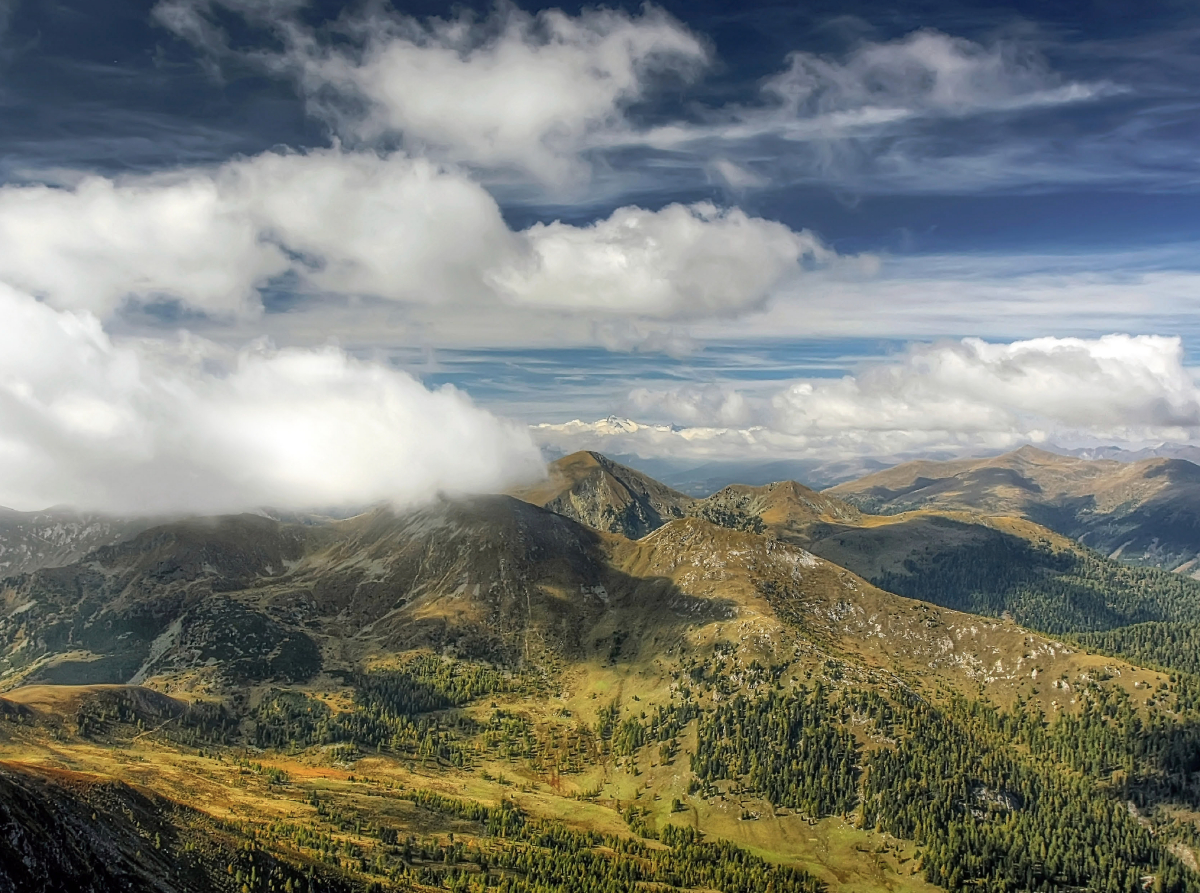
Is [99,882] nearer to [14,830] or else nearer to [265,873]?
[14,830]

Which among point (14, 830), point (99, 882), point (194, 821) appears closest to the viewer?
point (14, 830)

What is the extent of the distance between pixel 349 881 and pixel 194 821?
1719 inches

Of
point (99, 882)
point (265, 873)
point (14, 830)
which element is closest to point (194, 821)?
point (265, 873)

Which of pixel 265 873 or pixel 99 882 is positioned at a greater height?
pixel 99 882

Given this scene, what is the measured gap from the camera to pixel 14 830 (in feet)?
385

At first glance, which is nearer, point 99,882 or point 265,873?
point 99,882

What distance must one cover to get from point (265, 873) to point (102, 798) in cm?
4081

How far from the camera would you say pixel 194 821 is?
7667 inches

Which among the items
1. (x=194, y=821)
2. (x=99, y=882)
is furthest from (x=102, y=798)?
(x=99, y=882)

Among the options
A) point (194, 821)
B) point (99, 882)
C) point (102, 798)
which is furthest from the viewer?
point (194, 821)

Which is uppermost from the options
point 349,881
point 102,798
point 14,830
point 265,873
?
point 14,830

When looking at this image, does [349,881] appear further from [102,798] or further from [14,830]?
[14,830]

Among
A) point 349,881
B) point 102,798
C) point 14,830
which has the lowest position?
point 349,881

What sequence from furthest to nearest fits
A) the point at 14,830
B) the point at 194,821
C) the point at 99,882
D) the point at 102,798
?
A: the point at 194,821 → the point at 102,798 → the point at 99,882 → the point at 14,830
